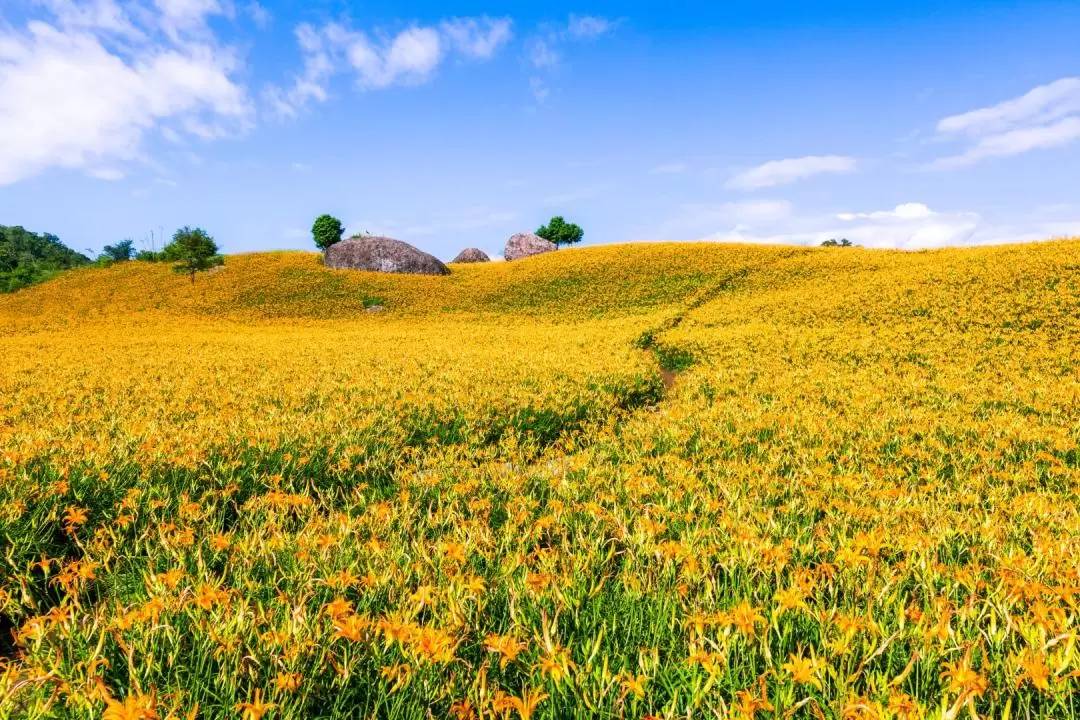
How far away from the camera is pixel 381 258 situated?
4925 cm

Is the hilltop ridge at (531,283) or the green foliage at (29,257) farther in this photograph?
the green foliage at (29,257)

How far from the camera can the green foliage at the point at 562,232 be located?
3728 inches

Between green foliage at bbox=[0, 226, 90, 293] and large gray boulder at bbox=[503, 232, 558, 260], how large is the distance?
54915 mm

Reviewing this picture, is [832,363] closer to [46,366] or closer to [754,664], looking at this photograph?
[754,664]

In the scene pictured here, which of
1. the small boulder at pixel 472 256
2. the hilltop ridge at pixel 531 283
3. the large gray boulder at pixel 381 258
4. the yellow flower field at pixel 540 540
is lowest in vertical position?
the yellow flower field at pixel 540 540

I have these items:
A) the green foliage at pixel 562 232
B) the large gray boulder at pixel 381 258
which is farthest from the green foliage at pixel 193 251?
the green foliage at pixel 562 232

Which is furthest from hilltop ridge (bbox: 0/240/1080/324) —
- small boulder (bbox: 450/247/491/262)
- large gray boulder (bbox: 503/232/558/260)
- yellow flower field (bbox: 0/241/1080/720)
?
large gray boulder (bbox: 503/232/558/260)

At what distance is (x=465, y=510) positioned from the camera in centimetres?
466

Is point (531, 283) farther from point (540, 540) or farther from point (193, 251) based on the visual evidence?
point (540, 540)

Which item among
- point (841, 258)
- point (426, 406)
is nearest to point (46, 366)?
point (426, 406)

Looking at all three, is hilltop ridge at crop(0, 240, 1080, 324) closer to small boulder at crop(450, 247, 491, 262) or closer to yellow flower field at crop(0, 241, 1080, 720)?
yellow flower field at crop(0, 241, 1080, 720)

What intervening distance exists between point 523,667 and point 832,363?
14366 mm

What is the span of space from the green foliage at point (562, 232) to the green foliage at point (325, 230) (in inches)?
1562

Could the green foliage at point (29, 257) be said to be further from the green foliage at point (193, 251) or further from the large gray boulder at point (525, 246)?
the large gray boulder at point (525, 246)
